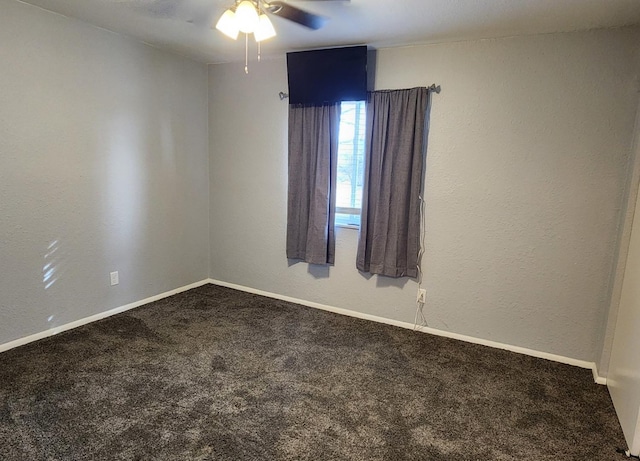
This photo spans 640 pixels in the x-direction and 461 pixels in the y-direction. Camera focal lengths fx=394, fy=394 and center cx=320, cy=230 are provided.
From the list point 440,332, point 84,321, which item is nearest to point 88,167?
point 84,321

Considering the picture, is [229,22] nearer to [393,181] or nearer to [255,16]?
[255,16]

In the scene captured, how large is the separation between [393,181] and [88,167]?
2.33 m

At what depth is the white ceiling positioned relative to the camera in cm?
221

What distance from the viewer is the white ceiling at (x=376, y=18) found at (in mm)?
2213

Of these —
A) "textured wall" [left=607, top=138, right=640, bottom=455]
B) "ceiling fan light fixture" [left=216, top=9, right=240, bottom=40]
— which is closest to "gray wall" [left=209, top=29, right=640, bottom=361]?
"textured wall" [left=607, top=138, right=640, bottom=455]

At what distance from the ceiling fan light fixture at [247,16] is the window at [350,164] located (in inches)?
54.3

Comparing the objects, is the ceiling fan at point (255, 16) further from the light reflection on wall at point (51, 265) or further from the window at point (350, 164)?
the light reflection on wall at point (51, 265)

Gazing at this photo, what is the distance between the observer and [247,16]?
1943mm

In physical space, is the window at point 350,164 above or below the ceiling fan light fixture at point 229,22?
below

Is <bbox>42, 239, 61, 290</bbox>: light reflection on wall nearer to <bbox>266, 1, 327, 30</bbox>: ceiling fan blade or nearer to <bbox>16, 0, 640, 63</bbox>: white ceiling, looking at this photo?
<bbox>16, 0, 640, 63</bbox>: white ceiling

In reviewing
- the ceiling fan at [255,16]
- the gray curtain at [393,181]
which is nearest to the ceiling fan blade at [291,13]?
the ceiling fan at [255,16]

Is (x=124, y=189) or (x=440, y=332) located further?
(x=124, y=189)

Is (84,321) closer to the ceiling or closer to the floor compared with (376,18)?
closer to the floor

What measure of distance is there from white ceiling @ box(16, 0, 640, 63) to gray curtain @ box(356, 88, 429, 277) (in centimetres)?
47
